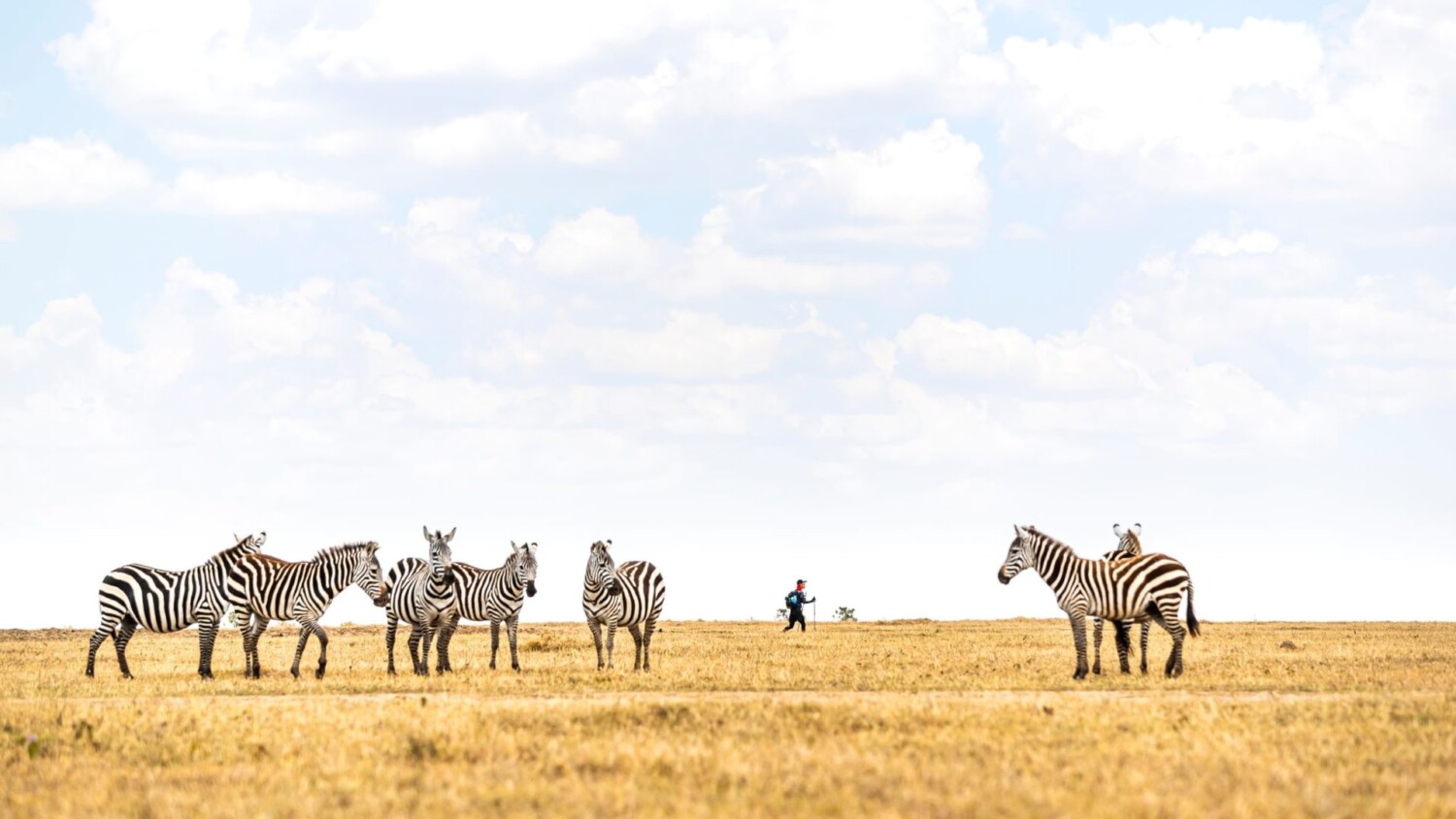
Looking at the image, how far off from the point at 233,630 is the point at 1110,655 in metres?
33.5

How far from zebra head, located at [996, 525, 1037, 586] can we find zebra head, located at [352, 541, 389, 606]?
41.3ft

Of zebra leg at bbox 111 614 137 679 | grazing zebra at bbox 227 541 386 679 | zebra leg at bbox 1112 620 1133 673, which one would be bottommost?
zebra leg at bbox 1112 620 1133 673

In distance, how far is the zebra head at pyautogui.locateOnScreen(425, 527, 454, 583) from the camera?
2945 centimetres

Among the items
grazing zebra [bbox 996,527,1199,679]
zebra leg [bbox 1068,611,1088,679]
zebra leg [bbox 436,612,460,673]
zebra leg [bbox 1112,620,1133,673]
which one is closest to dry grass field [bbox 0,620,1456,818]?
zebra leg [bbox 1068,611,1088,679]

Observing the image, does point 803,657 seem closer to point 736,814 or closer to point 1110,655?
point 1110,655

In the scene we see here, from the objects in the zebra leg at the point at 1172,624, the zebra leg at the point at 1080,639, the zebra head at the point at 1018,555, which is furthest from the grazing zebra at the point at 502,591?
the zebra leg at the point at 1172,624

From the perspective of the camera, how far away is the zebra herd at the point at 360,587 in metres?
29.0

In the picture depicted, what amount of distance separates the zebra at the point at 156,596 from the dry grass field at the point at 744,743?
2.00m

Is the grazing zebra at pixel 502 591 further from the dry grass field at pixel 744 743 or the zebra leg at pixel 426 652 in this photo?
the dry grass field at pixel 744 743

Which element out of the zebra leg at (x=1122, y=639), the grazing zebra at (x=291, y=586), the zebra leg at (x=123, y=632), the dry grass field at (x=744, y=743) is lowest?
the dry grass field at (x=744, y=743)

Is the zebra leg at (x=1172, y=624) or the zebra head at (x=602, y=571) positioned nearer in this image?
the zebra leg at (x=1172, y=624)

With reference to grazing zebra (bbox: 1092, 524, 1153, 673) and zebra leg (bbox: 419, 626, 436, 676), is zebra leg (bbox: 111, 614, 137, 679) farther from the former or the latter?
grazing zebra (bbox: 1092, 524, 1153, 673)

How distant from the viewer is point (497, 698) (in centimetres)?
2169

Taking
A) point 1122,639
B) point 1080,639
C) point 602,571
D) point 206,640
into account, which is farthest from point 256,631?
point 1122,639
